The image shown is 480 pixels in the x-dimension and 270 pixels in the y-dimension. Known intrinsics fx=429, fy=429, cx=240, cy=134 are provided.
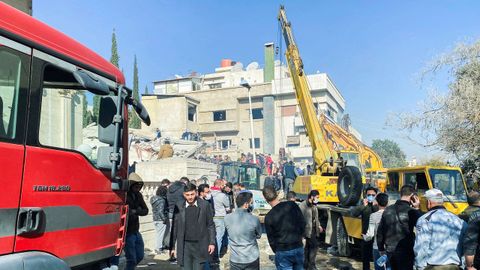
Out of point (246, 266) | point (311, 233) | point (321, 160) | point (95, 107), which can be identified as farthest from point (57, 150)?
point (321, 160)

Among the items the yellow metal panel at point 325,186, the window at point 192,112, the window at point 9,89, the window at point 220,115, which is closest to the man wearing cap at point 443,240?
the window at point 9,89

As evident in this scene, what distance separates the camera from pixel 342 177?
13.2m

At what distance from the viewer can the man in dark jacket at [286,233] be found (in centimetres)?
556

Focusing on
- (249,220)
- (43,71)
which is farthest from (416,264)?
(43,71)

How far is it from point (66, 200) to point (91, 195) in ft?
1.17

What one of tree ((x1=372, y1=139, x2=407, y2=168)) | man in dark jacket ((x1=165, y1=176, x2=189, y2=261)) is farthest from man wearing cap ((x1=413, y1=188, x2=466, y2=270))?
tree ((x1=372, y1=139, x2=407, y2=168))

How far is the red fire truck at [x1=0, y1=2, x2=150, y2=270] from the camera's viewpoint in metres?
3.16

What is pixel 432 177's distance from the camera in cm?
1061

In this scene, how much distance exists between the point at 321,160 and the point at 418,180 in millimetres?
5108

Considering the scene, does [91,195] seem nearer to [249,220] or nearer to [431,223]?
[249,220]

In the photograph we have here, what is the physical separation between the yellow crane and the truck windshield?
2.15 meters

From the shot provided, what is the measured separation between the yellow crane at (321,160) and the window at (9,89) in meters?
10.4

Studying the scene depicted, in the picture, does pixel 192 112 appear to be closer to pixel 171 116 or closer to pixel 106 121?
pixel 171 116

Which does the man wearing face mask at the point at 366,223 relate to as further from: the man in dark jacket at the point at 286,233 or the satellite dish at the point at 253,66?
the satellite dish at the point at 253,66
